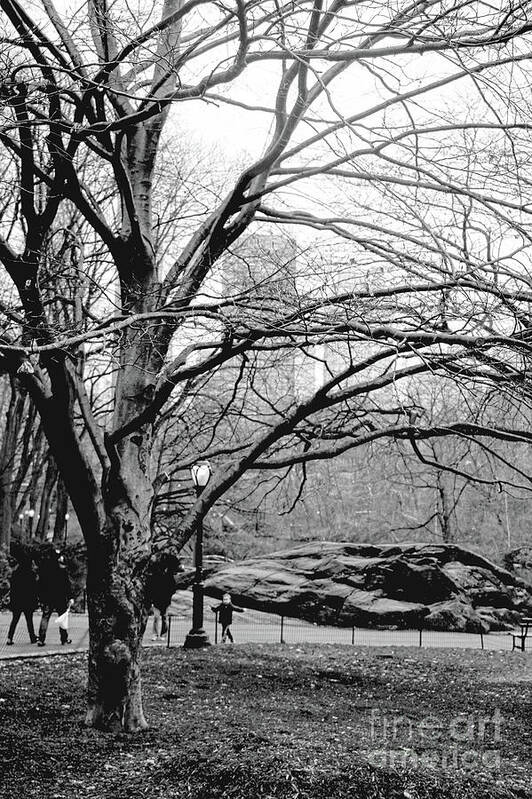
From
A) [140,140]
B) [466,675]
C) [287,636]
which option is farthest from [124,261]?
[287,636]

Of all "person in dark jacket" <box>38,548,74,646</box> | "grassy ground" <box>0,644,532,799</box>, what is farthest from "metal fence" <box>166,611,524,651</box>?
"grassy ground" <box>0,644,532,799</box>

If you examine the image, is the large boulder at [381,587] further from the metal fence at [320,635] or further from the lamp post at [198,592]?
the lamp post at [198,592]

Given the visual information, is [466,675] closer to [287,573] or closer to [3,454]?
[287,573]

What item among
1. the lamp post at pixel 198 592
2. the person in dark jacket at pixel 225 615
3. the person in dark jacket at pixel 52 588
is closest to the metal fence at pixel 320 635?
the person in dark jacket at pixel 225 615

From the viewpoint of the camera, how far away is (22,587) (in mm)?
12625

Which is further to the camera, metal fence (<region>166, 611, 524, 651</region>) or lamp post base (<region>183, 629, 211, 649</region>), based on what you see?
metal fence (<region>166, 611, 524, 651</region>)

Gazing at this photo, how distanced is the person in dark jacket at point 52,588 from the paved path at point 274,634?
0.42 metres

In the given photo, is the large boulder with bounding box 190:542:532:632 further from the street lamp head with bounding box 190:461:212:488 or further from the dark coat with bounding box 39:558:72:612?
the dark coat with bounding box 39:558:72:612

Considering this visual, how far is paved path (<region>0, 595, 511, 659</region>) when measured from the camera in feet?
48.0

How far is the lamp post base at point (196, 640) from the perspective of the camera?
13258 millimetres

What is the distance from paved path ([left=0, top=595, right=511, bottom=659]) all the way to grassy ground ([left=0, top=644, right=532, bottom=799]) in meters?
3.24

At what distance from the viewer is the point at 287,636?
1664cm

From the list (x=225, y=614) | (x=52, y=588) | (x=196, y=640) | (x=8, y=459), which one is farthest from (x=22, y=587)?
(x=8, y=459)

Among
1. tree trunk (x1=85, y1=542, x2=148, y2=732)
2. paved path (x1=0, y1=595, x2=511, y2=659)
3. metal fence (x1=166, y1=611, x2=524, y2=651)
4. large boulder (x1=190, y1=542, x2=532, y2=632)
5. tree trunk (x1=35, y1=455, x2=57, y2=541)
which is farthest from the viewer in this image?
tree trunk (x1=35, y1=455, x2=57, y2=541)
